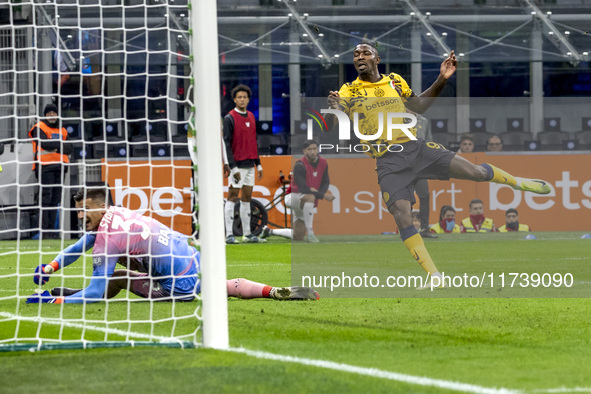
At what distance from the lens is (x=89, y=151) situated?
13.5 metres

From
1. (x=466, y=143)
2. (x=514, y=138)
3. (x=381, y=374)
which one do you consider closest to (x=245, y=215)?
(x=466, y=143)

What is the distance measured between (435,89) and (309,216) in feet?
19.6

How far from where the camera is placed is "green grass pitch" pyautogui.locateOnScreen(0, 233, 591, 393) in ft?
11.1

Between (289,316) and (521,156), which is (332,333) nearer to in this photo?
(289,316)

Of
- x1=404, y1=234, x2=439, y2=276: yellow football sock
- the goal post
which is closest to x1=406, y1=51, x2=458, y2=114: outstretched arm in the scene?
x1=404, y1=234, x2=439, y2=276: yellow football sock

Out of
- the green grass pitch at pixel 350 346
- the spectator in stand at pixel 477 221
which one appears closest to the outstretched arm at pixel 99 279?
the green grass pitch at pixel 350 346

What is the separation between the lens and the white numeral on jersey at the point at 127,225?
5730mm

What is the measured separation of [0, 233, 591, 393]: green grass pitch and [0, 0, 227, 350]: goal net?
6 centimetres

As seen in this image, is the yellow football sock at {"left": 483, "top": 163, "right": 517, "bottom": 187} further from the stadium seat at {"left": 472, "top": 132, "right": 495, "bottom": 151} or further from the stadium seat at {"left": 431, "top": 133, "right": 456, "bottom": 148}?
the stadium seat at {"left": 431, "top": 133, "right": 456, "bottom": 148}

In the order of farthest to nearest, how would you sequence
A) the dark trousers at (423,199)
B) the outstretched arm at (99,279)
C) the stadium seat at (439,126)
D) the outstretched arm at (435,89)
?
the stadium seat at (439,126) < the dark trousers at (423,199) < the outstretched arm at (435,89) < the outstretched arm at (99,279)

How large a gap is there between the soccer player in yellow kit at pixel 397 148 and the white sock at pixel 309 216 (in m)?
4.55

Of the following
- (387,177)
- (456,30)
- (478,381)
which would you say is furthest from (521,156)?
(478,381)

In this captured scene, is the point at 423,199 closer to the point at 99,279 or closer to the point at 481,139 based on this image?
the point at 99,279

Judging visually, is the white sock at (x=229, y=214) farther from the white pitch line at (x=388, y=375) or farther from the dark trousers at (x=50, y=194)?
the white pitch line at (x=388, y=375)
